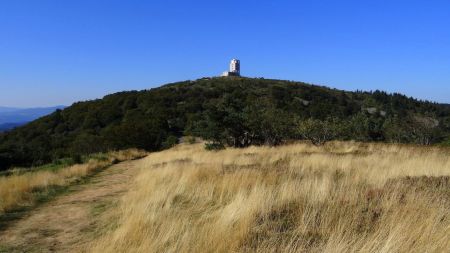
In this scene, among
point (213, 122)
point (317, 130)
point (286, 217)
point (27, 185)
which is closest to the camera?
point (286, 217)

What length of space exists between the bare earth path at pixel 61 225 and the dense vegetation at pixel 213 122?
51.8 feet

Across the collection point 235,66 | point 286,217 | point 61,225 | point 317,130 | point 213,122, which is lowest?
point 61,225

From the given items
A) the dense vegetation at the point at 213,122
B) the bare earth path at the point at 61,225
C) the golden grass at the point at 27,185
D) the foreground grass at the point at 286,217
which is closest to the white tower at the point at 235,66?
the dense vegetation at the point at 213,122

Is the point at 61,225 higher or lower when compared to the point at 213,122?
lower

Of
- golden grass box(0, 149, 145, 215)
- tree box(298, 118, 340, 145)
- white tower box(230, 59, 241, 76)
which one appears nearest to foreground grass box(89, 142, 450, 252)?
golden grass box(0, 149, 145, 215)

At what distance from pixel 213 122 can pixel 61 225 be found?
18.3m

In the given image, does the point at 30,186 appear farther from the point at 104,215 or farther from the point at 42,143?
the point at 42,143

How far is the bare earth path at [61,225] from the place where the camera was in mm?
6152

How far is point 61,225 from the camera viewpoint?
743cm

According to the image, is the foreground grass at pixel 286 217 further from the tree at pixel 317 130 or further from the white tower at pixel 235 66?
the white tower at pixel 235 66

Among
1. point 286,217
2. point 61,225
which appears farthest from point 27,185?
point 286,217

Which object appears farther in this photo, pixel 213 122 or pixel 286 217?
pixel 213 122

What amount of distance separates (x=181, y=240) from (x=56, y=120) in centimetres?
7614

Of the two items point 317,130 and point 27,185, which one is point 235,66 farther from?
point 27,185
